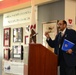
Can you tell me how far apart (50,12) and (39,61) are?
5.81 feet

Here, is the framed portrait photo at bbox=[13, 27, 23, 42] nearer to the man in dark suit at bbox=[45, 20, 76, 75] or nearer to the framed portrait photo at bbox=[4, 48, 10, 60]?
the framed portrait photo at bbox=[4, 48, 10, 60]

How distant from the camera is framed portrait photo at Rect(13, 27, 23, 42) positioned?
5.88m

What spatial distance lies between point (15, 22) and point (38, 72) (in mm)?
2809

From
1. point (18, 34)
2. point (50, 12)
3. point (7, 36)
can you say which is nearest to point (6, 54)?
point (7, 36)

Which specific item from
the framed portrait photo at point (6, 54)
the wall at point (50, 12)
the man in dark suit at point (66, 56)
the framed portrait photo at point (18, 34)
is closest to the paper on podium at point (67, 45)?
the man in dark suit at point (66, 56)

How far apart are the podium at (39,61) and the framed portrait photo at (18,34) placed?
7.64ft

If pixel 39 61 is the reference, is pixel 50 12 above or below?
above

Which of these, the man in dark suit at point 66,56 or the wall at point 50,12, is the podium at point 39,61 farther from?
the wall at point 50,12

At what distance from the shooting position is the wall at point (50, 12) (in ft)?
15.6

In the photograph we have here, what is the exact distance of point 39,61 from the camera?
141 inches

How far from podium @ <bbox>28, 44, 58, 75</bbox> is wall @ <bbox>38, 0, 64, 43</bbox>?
1340 mm

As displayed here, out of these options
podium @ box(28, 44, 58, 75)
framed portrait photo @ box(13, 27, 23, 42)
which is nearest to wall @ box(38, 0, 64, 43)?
framed portrait photo @ box(13, 27, 23, 42)

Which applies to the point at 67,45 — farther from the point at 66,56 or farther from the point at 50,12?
the point at 50,12

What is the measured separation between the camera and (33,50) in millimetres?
3576
